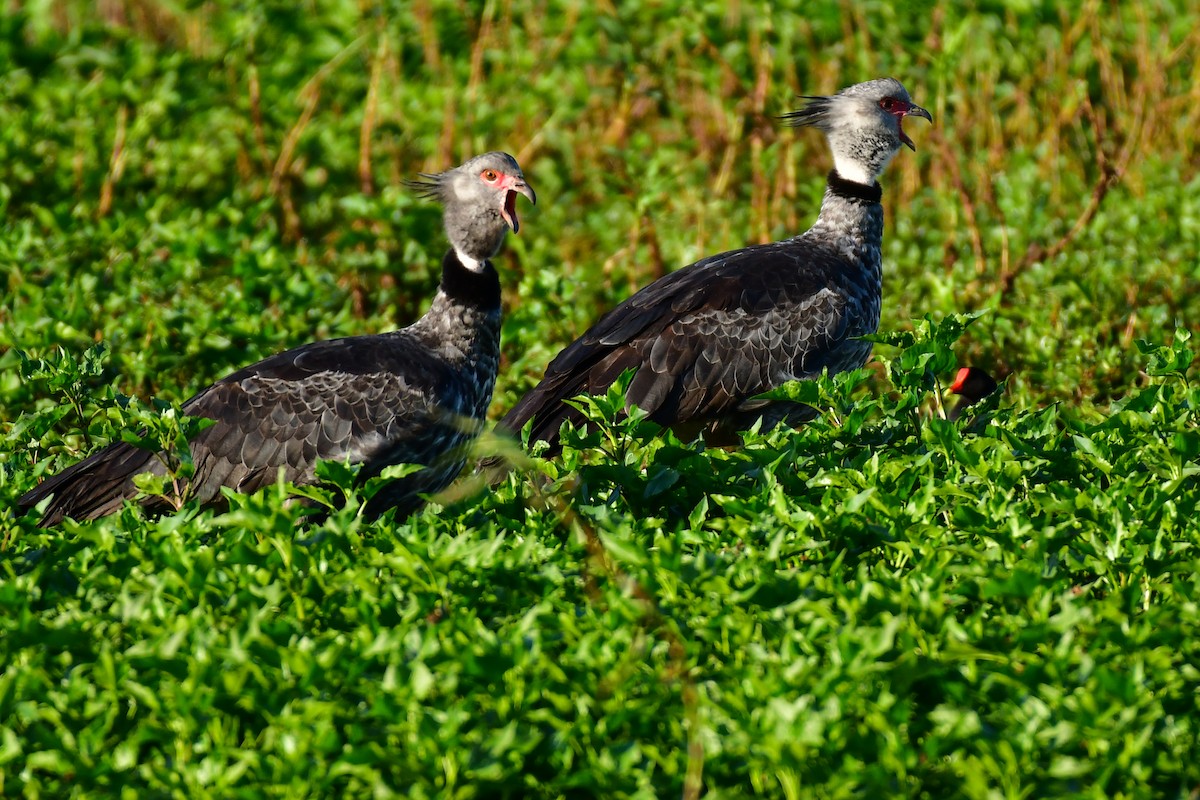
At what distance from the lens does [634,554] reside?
2.90m

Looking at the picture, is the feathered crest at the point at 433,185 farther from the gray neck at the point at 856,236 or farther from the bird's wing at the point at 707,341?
the gray neck at the point at 856,236

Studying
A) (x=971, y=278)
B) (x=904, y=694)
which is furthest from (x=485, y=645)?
(x=971, y=278)

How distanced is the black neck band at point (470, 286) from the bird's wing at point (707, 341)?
300mm

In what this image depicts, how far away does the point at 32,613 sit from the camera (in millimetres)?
3035

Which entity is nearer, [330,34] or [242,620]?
[242,620]

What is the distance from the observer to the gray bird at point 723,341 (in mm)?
4934

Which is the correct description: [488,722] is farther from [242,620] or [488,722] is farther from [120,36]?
[120,36]

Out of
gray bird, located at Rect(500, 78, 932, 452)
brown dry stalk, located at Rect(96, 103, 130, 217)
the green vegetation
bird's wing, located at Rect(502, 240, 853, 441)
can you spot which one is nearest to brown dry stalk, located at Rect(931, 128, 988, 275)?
the green vegetation

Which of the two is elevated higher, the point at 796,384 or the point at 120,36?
the point at 120,36

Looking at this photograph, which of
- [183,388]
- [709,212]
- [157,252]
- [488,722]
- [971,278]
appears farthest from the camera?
[709,212]

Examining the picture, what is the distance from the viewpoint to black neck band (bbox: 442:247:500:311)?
4875 mm

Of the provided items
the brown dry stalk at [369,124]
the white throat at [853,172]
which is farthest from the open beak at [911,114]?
the brown dry stalk at [369,124]

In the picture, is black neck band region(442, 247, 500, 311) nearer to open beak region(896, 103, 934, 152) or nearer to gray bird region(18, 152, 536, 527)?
gray bird region(18, 152, 536, 527)

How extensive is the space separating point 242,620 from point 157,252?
4240mm
